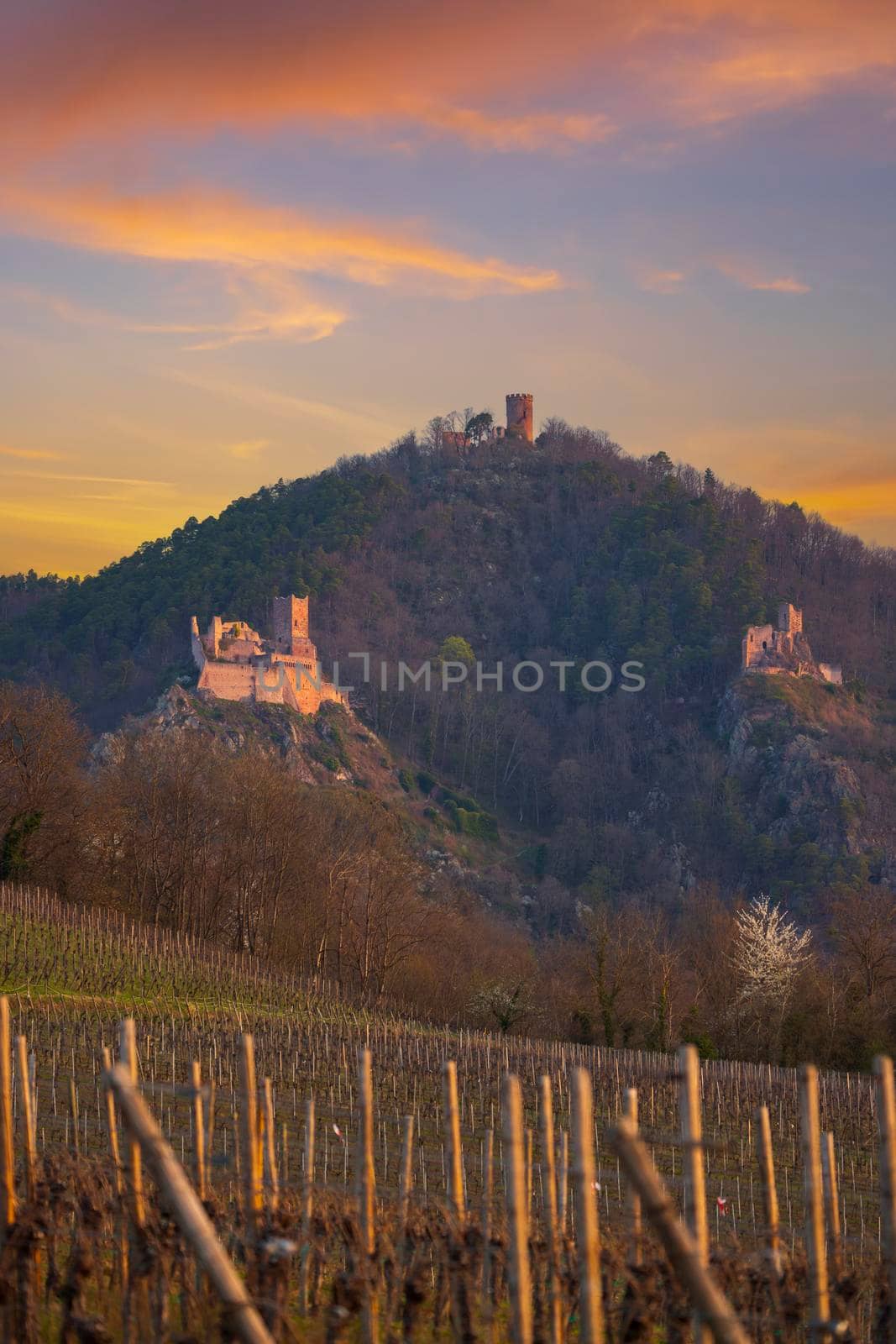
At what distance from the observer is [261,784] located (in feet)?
193

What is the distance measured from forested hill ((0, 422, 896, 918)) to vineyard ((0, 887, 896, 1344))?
2844 inches

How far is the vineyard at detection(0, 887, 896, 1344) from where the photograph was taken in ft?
30.2

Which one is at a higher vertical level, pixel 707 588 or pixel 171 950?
pixel 707 588

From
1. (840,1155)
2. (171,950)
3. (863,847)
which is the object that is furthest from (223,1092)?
(863,847)

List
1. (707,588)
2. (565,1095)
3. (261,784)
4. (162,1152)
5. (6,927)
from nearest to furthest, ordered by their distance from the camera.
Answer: (162,1152) < (565,1095) < (6,927) < (261,784) < (707,588)

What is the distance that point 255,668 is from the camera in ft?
343

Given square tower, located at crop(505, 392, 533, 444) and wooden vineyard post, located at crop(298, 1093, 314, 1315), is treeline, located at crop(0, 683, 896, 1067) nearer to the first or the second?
wooden vineyard post, located at crop(298, 1093, 314, 1315)

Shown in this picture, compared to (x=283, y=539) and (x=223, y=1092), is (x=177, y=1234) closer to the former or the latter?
(x=223, y=1092)

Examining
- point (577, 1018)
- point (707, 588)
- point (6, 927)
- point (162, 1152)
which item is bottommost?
point (577, 1018)

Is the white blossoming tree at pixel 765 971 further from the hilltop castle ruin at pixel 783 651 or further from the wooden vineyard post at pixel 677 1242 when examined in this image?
the hilltop castle ruin at pixel 783 651

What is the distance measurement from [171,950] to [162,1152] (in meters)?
38.3

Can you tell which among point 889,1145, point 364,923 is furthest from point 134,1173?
point 364,923

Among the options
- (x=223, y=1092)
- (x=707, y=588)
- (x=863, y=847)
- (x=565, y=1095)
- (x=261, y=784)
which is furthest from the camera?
(x=707, y=588)

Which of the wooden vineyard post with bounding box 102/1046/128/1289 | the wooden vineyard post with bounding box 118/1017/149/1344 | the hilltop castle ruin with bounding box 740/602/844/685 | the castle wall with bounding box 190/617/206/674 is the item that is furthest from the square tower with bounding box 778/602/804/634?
the wooden vineyard post with bounding box 118/1017/149/1344
